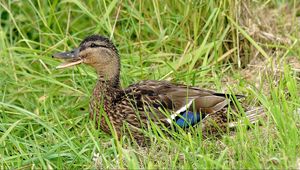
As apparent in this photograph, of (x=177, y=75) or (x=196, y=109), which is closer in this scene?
(x=196, y=109)

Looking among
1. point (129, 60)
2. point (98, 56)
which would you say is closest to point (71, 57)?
point (98, 56)

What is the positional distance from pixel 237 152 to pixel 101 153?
780 millimetres

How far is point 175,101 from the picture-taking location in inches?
243

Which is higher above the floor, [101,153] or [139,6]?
[139,6]

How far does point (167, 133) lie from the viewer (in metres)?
5.84

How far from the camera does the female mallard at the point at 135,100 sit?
6.07 m

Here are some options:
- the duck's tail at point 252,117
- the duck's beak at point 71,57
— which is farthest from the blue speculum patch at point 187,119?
the duck's beak at point 71,57

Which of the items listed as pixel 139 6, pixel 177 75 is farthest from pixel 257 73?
pixel 139 6

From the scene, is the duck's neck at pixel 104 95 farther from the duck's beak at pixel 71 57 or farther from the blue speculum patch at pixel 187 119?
the blue speculum patch at pixel 187 119

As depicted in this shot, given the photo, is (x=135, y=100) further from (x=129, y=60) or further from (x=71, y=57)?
(x=129, y=60)

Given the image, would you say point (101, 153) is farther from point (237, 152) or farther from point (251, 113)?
point (251, 113)

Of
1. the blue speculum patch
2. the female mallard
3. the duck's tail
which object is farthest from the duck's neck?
the duck's tail

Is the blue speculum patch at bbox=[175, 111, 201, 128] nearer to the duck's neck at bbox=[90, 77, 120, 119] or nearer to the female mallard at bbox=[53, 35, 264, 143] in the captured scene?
the female mallard at bbox=[53, 35, 264, 143]

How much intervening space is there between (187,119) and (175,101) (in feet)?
0.78
